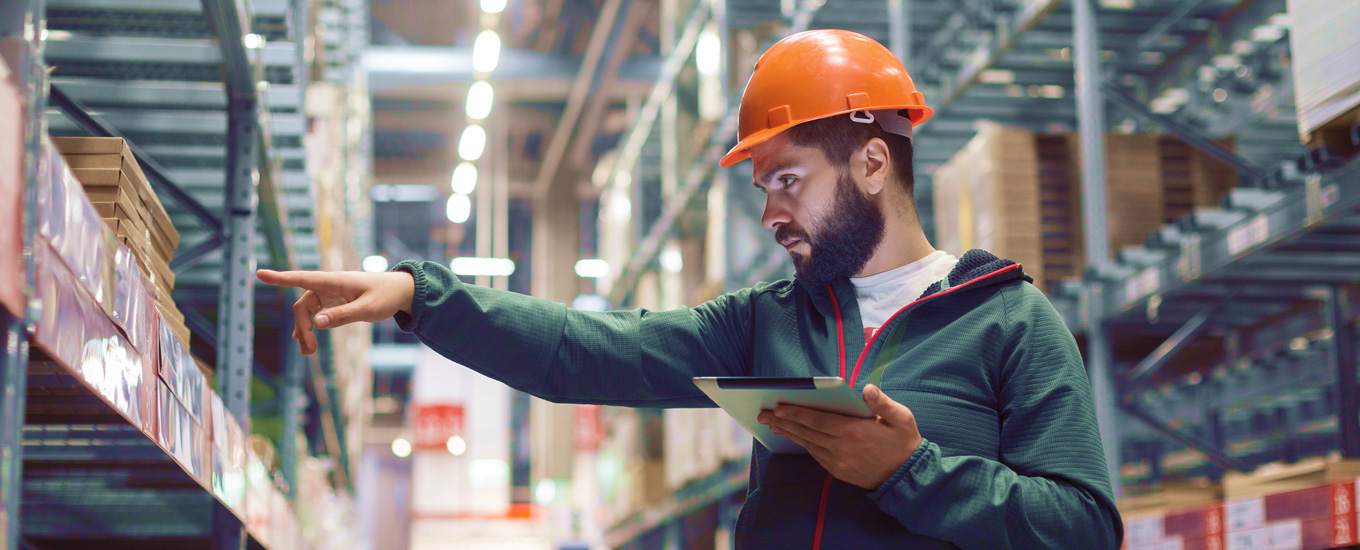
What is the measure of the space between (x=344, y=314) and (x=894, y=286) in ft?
3.26

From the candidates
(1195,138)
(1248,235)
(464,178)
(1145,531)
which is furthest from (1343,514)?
(464,178)

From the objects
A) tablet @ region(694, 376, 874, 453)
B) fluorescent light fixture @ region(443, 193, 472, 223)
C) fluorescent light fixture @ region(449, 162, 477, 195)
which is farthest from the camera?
fluorescent light fixture @ region(443, 193, 472, 223)

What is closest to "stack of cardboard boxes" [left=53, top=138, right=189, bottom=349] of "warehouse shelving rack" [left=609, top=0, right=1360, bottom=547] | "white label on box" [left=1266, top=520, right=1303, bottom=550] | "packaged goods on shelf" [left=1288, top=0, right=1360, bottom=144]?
"packaged goods on shelf" [left=1288, top=0, right=1360, bottom=144]

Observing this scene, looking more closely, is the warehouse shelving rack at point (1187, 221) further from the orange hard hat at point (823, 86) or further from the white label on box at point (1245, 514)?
the orange hard hat at point (823, 86)

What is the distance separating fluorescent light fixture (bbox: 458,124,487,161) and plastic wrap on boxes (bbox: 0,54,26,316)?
16116 mm

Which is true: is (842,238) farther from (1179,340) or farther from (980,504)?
(1179,340)

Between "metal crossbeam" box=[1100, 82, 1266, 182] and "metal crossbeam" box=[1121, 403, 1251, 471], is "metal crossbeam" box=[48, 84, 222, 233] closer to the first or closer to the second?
"metal crossbeam" box=[1100, 82, 1266, 182]

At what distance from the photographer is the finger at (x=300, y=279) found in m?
1.95

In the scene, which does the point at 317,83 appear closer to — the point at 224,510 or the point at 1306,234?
Result: the point at 224,510

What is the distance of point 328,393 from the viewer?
991 cm

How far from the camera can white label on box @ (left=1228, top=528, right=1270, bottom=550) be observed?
4102mm

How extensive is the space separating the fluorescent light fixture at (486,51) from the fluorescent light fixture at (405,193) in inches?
293

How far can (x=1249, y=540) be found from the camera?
13.8ft

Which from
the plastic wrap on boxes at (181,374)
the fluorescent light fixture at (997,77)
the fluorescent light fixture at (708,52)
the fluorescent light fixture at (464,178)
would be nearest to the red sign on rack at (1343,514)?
the plastic wrap on boxes at (181,374)
